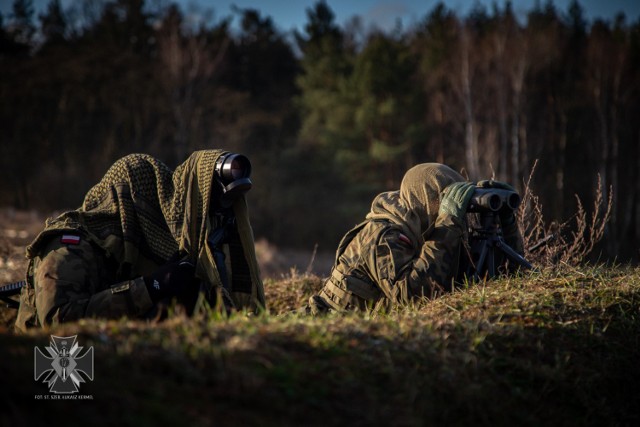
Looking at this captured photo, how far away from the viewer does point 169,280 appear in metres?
4.02

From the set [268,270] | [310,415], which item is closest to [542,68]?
[268,270]

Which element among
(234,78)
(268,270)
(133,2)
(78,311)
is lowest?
(268,270)

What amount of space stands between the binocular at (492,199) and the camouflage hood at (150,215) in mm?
1786

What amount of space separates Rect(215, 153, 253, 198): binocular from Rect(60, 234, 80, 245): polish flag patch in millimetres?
1054

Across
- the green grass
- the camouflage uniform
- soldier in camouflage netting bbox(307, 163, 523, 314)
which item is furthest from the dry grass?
the camouflage uniform

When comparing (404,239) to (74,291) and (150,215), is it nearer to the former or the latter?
(150,215)

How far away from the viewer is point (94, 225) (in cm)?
434

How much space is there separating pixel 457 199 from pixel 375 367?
7.04 feet

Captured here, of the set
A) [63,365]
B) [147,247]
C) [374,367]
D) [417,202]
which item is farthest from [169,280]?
[417,202]

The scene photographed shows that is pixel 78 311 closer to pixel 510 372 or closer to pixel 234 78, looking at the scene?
pixel 510 372

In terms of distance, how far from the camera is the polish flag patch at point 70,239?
4.04 m

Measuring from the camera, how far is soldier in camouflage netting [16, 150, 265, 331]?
12.9 ft

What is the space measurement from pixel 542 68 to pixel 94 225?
27978 millimetres

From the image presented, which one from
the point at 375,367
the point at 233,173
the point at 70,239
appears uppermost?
the point at 233,173
